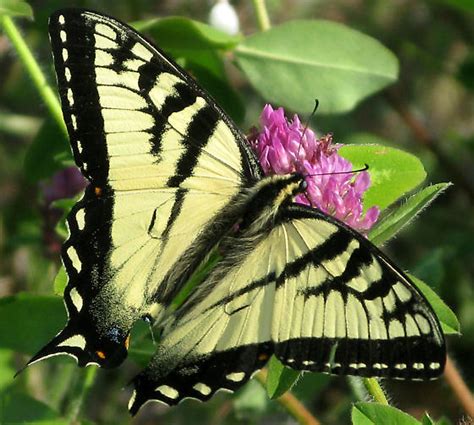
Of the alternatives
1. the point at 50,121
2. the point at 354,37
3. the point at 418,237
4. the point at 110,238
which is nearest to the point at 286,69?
the point at 354,37

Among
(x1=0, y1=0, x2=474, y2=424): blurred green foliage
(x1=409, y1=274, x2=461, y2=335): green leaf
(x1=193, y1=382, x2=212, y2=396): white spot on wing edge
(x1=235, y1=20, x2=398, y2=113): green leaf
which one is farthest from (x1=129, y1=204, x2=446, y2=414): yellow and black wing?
(x1=235, y1=20, x2=398, y2=113): green leaf

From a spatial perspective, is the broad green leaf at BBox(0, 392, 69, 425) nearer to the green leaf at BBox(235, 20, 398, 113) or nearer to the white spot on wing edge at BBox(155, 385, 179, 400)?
the white spot on wing edge at BBox(155, 385, 179, 400)

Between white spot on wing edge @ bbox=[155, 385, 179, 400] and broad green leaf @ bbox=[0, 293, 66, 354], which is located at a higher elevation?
white spot on wing edge @ bbox=[155, 385, 179, 400]

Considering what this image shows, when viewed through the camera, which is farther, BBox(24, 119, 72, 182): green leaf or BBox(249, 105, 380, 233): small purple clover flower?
BBox(24, 119, 72, 182): green leaf

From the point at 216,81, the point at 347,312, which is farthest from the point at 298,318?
the point at 216,81

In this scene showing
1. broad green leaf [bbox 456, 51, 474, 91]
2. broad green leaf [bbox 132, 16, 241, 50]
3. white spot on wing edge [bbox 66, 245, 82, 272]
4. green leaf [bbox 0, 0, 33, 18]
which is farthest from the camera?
broad green leaf [bbox 456, 51, 474, 91]

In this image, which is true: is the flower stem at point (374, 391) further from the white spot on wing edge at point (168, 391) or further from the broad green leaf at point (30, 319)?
the broad green leaf at point (30, 319)
